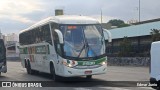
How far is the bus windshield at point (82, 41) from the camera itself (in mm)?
19703

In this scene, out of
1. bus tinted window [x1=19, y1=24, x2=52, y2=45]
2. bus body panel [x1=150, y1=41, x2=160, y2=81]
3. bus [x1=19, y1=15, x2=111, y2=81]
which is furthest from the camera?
bus tinted window [x1=19, y1=24, x2=52, y2=45]

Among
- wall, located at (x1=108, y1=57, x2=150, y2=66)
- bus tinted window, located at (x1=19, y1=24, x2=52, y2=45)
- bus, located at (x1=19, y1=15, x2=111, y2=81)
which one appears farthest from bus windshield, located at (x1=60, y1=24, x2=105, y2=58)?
wall, located at (x1=108, y1=57, x2=150, y2=66)

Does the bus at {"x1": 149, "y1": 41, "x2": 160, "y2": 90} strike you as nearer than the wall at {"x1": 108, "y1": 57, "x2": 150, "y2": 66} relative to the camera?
Yes

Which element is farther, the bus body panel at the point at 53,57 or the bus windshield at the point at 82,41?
the bus windshield at the point at 82,41

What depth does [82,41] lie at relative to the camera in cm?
1981

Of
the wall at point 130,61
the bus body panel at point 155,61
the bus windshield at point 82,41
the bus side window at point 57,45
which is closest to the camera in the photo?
the bus body panel at point 155,61

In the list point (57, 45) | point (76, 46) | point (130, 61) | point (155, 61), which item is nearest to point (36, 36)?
point (57, 45)

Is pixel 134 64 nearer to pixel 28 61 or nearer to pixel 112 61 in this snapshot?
pixel 112 61

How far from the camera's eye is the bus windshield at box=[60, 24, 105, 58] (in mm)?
19703

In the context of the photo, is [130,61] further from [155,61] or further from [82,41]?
[155,61]

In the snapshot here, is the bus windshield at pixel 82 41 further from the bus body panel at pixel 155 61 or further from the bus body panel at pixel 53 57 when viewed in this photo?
the bus body panel at pixel 155 61

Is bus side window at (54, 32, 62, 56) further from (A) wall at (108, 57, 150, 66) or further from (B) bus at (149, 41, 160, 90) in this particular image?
(A) wall at (108, 57, 150, 66)

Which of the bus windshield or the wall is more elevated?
the bus windshield

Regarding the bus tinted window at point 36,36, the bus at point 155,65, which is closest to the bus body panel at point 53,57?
the bus tinted window at point 36,36
